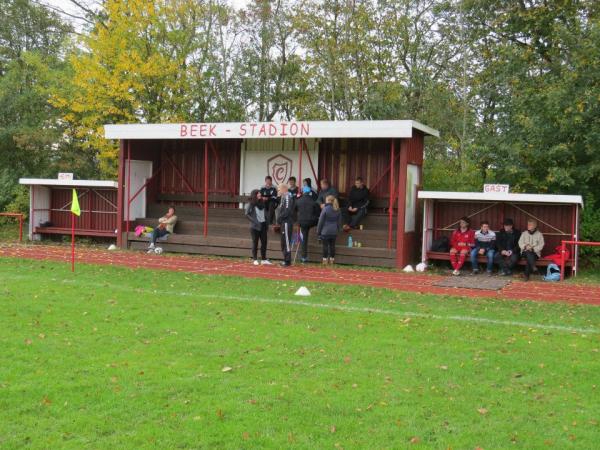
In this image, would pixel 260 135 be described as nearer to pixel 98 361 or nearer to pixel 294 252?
pixel 294 252

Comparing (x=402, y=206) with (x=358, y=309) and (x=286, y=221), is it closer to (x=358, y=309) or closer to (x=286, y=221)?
(x=286, y=221)

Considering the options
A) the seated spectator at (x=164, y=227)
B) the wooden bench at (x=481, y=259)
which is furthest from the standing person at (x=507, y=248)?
the seated spectator at (x=164, y=227)

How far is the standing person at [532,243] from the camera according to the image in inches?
599

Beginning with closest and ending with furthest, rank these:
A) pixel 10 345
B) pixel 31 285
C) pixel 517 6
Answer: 1. pixel 10 345
2. pixel 31 285
3. pixel 517 6

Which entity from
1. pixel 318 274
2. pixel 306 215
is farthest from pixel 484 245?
pixel 306 215

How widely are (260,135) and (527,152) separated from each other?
722 cm

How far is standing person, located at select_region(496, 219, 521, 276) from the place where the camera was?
15.6m

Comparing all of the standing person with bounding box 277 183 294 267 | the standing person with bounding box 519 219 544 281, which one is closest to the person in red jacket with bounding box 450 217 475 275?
the standing person with bounding box 519 219 544 281

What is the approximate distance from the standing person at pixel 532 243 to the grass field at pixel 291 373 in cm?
429

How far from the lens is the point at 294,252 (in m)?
17.6

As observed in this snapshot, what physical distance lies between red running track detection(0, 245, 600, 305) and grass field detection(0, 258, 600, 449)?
152 cm

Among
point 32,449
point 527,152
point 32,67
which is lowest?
point 32,449

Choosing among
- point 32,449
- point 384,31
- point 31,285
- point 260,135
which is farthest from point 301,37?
point 32,449

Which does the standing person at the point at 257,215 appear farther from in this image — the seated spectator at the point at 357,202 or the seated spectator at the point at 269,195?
the seated spectator at the point at 357,202
